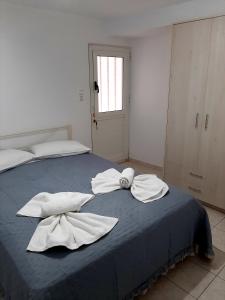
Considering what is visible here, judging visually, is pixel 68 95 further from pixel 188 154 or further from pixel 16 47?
pixel 188 154

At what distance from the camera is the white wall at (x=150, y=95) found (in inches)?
147

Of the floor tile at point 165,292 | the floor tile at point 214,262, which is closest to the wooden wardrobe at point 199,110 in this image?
the floor tile at point 214,262

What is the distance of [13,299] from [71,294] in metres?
0.37

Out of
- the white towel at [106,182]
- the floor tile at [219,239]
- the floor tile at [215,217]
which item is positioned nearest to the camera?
the white towel at [106,182]

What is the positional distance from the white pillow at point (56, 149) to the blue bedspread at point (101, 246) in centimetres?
55

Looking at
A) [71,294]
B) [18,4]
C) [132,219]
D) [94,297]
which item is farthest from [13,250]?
[18,4]

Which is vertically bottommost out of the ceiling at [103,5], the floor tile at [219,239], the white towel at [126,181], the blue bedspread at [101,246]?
the floor tile at [219,239]

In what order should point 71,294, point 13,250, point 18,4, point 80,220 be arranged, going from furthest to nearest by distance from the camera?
point 18,4, point 80,220, point 13,250, point 71,294

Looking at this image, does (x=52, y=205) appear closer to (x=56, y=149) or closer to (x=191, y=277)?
(x=191, y=277)

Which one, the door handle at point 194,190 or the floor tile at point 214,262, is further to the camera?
the door handle at point 194,190

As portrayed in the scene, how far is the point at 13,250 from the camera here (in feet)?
4.62

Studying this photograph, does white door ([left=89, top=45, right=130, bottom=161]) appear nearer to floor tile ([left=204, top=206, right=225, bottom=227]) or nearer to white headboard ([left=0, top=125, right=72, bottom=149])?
white headboard ([left=0, top=125, right=72, bottom=149])

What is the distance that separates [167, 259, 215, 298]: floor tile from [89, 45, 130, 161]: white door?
2429mm

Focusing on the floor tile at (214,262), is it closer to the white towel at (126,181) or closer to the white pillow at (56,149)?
the white towel at (126,181)
